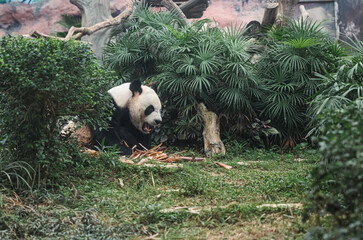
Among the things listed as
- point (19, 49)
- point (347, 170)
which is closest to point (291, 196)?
point (347, 170)

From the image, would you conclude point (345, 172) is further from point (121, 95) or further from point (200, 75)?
point (200, 75)

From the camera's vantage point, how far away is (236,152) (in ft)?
23.8

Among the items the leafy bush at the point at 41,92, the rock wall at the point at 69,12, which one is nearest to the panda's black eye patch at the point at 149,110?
the leafy bush at the point at 41,92

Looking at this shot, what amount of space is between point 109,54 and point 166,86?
1885 mm

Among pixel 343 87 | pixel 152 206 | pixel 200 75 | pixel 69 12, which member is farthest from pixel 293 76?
pixel 69 12

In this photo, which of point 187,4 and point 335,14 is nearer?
point 187,4

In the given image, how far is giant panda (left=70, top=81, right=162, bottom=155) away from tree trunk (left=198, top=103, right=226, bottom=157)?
123 centimetres

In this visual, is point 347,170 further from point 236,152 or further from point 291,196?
point 236,152

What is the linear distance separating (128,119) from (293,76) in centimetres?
353

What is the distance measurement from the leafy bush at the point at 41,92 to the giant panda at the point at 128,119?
1.92 m

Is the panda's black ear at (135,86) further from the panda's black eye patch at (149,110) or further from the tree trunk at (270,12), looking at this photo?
the tree trunk at (270,12)

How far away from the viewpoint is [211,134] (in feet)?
23.6

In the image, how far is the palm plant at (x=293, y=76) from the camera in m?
7.58

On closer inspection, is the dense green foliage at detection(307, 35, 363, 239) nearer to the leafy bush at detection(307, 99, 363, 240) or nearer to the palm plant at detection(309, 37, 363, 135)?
the leafy bush at detection(307, 99, 363, 240)
